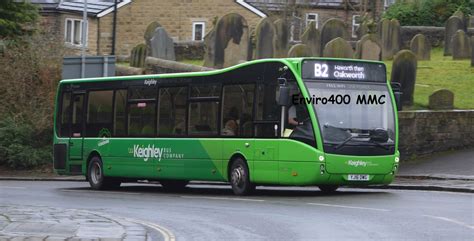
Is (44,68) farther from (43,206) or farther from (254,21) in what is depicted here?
(254,21)

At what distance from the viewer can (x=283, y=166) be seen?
20.7 meters

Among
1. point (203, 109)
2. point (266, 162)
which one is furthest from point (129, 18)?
point (266, 162)

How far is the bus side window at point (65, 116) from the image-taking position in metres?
27.8

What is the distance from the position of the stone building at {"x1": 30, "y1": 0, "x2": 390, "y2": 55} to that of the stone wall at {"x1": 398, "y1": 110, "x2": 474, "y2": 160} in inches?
1210

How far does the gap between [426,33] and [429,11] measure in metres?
8.24

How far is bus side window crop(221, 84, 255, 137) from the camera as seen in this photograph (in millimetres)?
21641

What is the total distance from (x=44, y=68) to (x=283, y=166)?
65.0ft

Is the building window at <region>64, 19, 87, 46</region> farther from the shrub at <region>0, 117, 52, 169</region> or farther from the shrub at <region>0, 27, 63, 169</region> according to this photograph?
the shrub at <region>0, 117, 52, 169</region>

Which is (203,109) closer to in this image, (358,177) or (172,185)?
(172,185)

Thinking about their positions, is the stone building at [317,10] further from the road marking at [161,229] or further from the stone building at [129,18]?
the road marking at [161,229]

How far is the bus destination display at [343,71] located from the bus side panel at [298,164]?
1.40 meters

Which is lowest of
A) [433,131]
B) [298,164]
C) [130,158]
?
[130,158]

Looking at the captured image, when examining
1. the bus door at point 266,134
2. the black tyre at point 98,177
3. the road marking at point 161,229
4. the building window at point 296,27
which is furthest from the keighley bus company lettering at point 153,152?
the building window at point 296,27

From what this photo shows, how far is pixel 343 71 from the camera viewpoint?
69.4 ft
